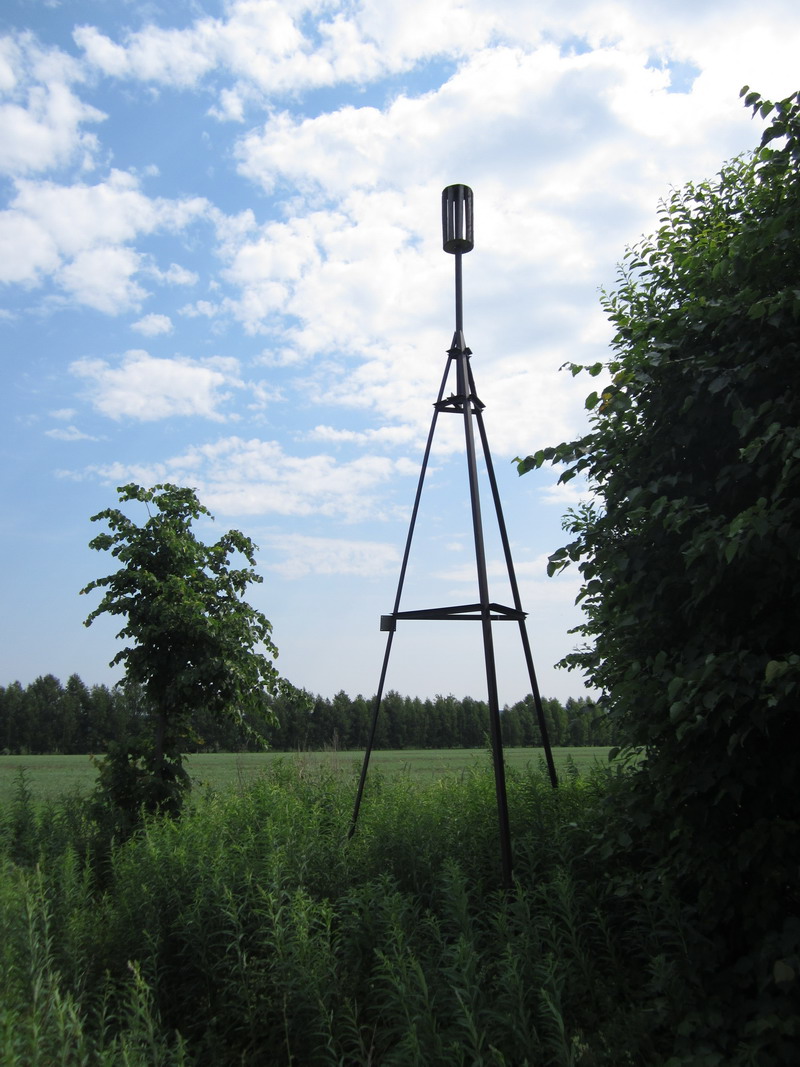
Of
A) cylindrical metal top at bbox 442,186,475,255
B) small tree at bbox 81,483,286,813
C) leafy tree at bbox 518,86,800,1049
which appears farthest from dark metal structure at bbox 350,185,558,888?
small tree at bbox 81,483,286,813

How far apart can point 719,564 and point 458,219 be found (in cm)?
472

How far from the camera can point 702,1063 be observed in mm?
3125

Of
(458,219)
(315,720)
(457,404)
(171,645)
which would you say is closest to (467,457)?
(457,404)

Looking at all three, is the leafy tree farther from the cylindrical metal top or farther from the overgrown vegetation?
the cylindrical metal top

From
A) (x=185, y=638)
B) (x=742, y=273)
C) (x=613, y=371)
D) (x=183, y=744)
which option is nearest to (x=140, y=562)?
(x=185, y=638)

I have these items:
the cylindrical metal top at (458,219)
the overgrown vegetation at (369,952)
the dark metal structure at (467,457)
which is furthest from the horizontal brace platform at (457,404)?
the overgrown vegetation at (369,952)

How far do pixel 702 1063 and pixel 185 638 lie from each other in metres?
7.71

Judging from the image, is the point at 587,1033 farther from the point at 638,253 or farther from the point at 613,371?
the point at 638,253

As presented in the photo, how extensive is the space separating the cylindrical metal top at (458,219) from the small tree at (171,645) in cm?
531

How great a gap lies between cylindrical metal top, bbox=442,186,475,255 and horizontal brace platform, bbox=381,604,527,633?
3.29m

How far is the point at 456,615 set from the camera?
20.6ft

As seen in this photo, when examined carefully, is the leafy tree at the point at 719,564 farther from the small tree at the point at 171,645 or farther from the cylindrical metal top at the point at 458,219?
the small tree at the point at 171,645

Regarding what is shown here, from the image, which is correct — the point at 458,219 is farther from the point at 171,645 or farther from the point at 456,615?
the point at 171,645

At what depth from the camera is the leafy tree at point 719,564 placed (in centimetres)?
333
